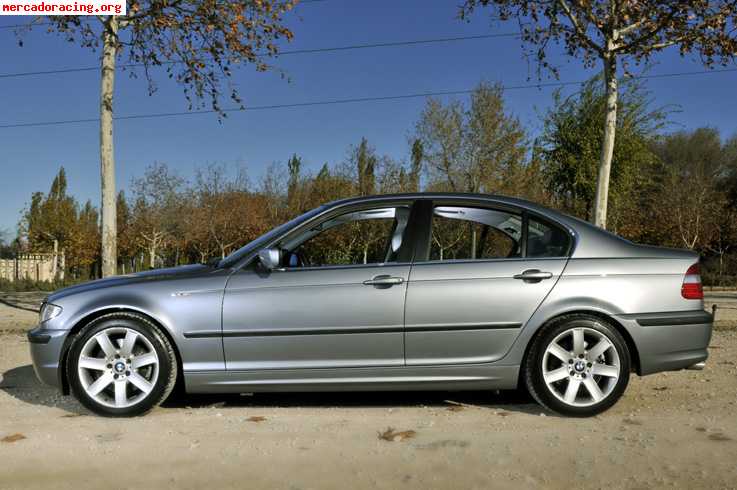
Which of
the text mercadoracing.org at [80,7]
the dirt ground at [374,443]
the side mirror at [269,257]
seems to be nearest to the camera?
the dirt ground at [374,443]

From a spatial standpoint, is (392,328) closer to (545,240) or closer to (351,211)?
(351,211)

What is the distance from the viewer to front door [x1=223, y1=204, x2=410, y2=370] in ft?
15.4

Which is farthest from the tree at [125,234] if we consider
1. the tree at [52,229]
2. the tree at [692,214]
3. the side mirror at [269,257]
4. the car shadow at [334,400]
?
the side mirror at [269,257]

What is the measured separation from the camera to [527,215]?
16.6 ft

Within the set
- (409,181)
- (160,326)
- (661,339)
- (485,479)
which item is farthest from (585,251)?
(409,181)

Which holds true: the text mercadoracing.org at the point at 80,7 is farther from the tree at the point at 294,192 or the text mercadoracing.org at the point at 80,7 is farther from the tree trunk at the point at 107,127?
the tree at the point at 294,192

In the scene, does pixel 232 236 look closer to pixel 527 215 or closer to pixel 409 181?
pixel 409 181

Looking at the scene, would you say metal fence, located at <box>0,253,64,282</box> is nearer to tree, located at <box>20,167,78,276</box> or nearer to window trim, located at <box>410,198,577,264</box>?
tree, located at <box>20,167,78,276</box>

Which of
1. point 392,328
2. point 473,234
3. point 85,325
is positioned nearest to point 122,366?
point 85,325

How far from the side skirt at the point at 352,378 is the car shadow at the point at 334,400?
355 mm

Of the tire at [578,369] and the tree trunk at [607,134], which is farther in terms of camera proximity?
the tree trunk at [607,134]

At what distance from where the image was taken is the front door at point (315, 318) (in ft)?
15.4

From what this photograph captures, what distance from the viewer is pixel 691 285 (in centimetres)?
484

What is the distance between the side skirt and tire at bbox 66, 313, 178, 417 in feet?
0.72
